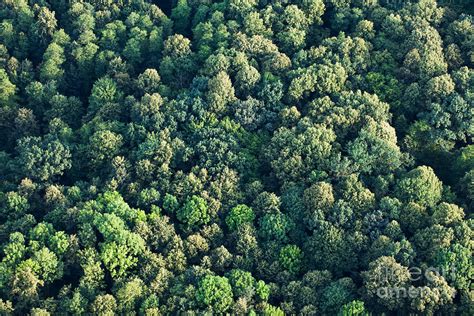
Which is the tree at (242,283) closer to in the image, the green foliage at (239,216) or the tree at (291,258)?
the tree at (291,258)

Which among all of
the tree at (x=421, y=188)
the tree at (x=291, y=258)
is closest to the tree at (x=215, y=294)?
the tree at (x=291, y=258)

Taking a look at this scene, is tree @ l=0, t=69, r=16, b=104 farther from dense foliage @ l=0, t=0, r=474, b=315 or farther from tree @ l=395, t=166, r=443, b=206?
tree @ l=395, t=166, r=443, b=206

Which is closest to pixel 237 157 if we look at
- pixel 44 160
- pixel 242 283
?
pixel 242 283

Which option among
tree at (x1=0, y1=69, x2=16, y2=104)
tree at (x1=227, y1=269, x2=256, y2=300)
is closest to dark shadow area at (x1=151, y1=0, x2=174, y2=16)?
tree at (x1=0, y1=69, x2=16, y2=104)

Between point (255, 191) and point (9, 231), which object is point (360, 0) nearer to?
point (255, 191)

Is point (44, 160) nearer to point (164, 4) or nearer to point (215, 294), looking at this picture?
point (215, 294)

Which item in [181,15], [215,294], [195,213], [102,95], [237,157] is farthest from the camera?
[181,15]

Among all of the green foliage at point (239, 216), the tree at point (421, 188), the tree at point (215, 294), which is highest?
the tree at point (421, 188)

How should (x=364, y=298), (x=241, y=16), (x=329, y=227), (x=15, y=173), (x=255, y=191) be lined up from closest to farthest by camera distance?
1. (x=364, y=298)
2. (x=329, y=227)
3. (x=255, y=191)
4. (x=15, y=173)
5. (x=241, y=16)

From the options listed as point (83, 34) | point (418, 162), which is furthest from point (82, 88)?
point (418, 162)
